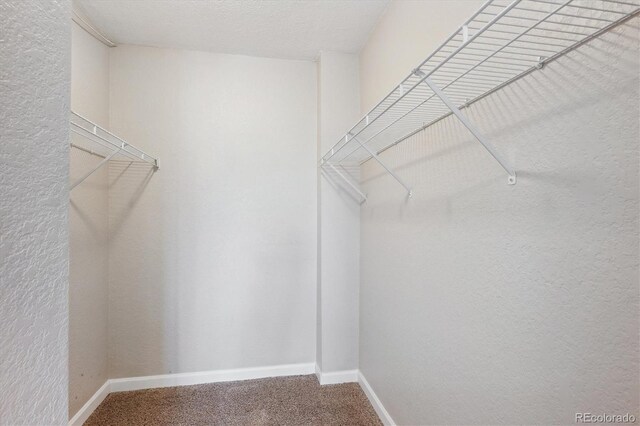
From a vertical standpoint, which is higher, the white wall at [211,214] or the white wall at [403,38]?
the white wall at [403,38]

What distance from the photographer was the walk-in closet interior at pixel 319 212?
1.92 feet

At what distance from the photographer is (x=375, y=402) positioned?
187 centimetres

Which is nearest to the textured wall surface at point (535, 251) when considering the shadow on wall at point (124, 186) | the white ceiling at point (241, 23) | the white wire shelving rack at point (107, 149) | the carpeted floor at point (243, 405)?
the carpeted floor at point (243, 405)

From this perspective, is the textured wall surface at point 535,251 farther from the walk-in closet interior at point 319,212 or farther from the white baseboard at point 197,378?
the white baseboard at point 197,378

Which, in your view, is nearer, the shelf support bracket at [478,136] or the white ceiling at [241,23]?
the shelf support bracket at [478,136]

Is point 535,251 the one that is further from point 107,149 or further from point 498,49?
point 107,149

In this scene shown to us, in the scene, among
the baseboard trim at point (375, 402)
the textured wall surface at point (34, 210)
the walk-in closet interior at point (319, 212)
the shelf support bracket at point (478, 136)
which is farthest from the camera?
the baseboard trim at point (375, 402)

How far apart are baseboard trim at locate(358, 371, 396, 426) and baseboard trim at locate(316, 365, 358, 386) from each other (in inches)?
1.8

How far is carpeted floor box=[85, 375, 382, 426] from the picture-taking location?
179cm

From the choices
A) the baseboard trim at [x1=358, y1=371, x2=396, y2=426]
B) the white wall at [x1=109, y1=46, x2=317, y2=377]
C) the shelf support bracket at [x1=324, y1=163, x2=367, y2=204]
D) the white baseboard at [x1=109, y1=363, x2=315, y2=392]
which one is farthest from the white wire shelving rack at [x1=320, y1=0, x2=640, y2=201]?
the white baseboard at [x1=109, y1=363, x2=315, y2=392]

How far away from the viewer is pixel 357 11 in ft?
5.76

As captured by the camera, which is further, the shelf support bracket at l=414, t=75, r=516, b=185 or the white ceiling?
the white ceiling

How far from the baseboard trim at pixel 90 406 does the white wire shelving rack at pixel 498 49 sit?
216cm

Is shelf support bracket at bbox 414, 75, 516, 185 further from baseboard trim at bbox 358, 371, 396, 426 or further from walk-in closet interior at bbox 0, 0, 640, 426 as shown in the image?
baseboard trim at bbox 358, 371, 396, 426
